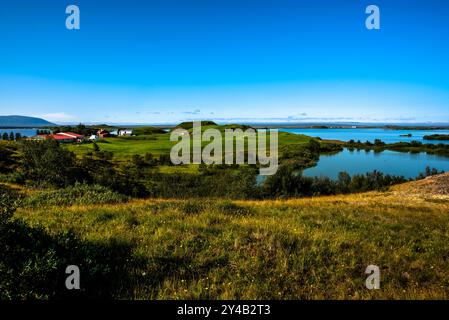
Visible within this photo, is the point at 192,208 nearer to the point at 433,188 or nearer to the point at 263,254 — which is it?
the point at 263,254

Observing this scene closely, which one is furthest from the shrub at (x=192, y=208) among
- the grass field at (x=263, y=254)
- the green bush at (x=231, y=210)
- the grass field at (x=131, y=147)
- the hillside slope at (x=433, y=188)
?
the grass field at (x=131, y=147)

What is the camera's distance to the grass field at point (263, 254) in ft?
16.6

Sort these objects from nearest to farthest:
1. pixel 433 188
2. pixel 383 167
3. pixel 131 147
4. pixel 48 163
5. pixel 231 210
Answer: pixel 231 210 → pixel 433 188 → pixel 48 163 → pixel 383 167 → pixel 131 147

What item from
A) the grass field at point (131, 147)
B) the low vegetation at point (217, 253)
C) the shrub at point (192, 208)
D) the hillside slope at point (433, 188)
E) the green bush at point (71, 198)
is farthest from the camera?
the grass field at point (131, 147)

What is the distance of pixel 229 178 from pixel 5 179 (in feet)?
161

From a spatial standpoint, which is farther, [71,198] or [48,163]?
[48,163]

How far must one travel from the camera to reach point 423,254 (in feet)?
22.7

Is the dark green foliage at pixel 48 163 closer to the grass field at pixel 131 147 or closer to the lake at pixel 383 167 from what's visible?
the grass field at pixel 131 147

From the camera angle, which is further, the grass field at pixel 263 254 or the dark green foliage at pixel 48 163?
the dark green foliage at pixel 48 163

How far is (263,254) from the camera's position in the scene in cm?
652

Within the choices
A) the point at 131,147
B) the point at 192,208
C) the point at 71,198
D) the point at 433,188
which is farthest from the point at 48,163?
the point at 131,147

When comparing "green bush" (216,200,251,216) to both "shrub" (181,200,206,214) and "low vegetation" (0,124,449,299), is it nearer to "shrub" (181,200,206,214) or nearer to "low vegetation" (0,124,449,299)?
"low vegetation" (0,124,449,299)

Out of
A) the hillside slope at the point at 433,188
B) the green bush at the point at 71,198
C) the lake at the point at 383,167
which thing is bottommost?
the lake at the point at 383,167
